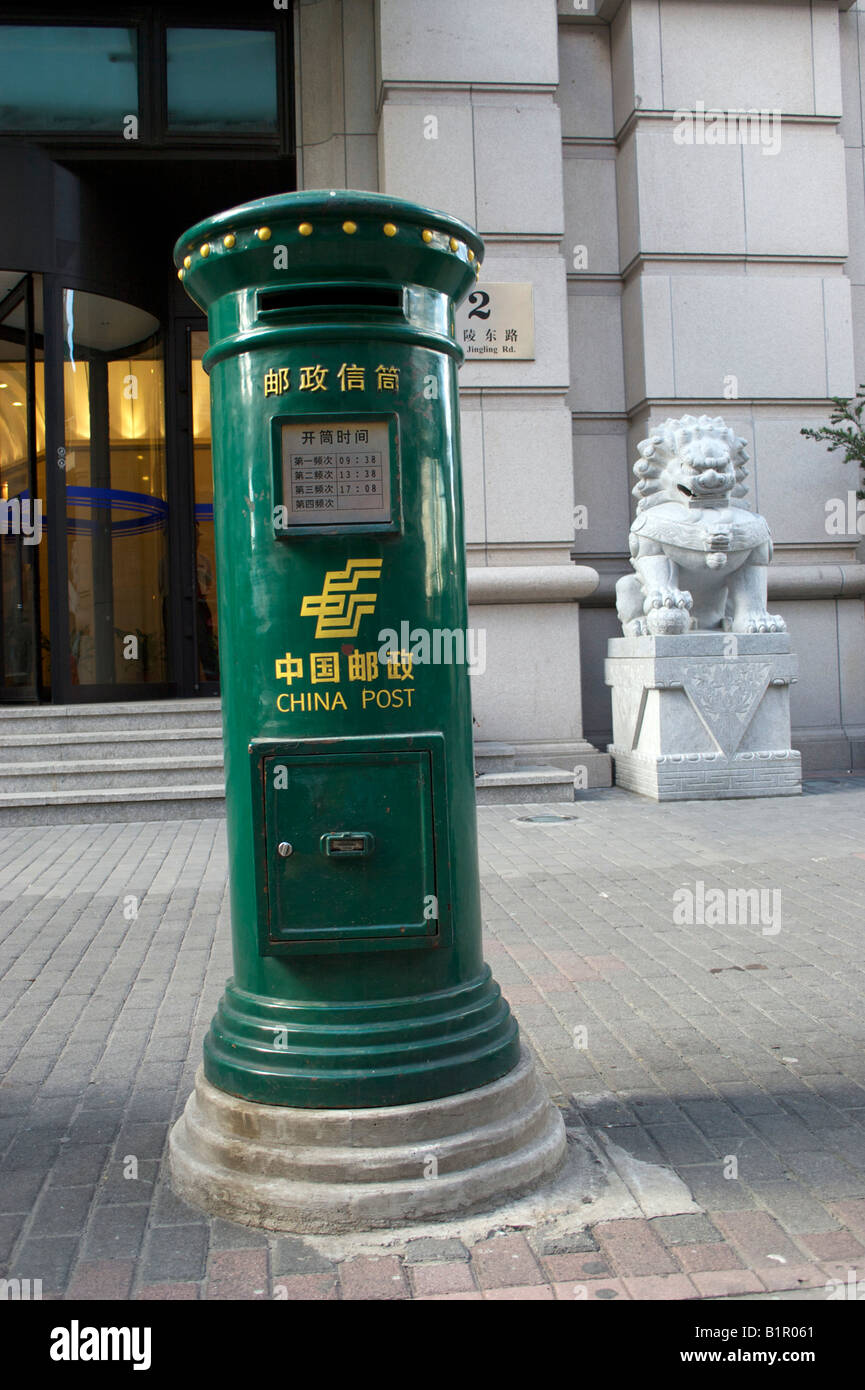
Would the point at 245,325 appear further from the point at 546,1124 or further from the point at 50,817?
the point at 50,817

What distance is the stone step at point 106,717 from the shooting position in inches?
374

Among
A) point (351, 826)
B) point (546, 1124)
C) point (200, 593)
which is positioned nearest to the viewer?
point (351, 826)

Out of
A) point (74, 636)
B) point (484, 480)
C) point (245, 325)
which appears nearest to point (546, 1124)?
point (245, 325)

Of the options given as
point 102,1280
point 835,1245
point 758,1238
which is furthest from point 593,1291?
point 102,1280

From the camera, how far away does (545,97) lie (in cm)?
1015

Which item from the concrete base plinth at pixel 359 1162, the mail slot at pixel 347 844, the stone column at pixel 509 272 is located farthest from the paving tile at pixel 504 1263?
the stone column at pixel 509 272

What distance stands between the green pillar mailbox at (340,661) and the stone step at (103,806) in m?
5.90

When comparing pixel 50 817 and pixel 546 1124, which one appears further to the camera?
pixel 50 817

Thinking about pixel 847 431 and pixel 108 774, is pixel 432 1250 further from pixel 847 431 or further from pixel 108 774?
pixel 847 431

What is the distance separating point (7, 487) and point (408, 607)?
33.1ft

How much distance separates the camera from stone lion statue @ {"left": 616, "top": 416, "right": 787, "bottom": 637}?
28.6 feet

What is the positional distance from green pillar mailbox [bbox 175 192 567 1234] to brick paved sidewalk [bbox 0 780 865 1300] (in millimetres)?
422

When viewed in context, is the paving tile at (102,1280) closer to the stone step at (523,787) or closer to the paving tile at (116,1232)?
the paving tile at (116,1232)

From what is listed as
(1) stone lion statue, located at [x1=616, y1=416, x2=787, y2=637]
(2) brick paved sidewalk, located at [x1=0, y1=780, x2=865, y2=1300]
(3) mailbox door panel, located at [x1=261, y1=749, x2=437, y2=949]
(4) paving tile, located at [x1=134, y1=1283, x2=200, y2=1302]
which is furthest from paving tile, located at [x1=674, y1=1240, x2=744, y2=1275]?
(1) stone lion statue, located at [x1=616, y1=416, x2=787, y2=637]
